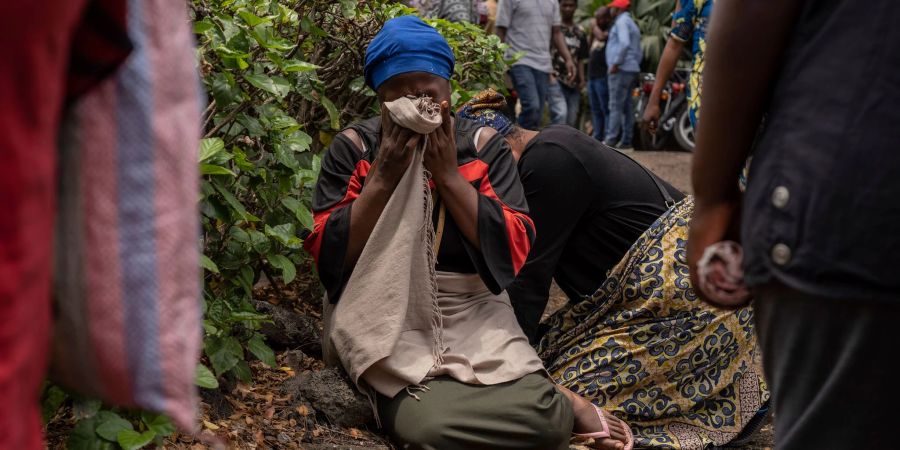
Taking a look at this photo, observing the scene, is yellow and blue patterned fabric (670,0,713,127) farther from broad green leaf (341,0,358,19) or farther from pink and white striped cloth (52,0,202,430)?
pink and white striped cloth (52,0,202,430)

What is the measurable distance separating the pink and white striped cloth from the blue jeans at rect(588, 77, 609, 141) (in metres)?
10.8

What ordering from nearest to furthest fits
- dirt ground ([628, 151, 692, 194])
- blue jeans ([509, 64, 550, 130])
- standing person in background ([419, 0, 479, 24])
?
1. standing person in background ([419, 0, 479, 24])
2. dirt ground ([628, 151, 692, 194])
3. blue jeans ([509, 64, 550, 130])

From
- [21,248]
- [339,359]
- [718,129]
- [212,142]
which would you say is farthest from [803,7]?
[339,359]

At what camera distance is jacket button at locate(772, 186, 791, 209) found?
4.59 feet

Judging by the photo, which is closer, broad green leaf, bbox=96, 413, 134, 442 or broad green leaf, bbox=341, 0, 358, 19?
broad green leaf, bbox=96, 413, 134, 442

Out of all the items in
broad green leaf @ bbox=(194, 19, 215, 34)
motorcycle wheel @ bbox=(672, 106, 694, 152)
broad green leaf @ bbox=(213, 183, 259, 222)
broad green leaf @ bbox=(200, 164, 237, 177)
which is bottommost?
motorcycle wheel @ bbox=(672, 106, 694, 152)

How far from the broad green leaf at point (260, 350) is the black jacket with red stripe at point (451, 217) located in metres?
0.28

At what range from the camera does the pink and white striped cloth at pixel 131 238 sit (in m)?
1.03

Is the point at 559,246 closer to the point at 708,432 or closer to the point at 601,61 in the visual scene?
the point at 708,432

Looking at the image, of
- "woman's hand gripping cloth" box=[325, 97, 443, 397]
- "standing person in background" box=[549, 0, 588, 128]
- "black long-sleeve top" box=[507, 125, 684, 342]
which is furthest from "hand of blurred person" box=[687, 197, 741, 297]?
"standing person in background" box=[549, 0, 588, 128]

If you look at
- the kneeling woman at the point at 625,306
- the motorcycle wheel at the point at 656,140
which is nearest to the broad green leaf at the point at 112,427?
the kneeling woman at the point at 625,306

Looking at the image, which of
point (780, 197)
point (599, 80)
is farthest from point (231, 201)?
point (599, 80)

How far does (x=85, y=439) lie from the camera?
2352 mm

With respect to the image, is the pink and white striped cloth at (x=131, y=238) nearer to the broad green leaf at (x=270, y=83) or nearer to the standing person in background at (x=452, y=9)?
the broad green leaf at (x=270, y=83)
